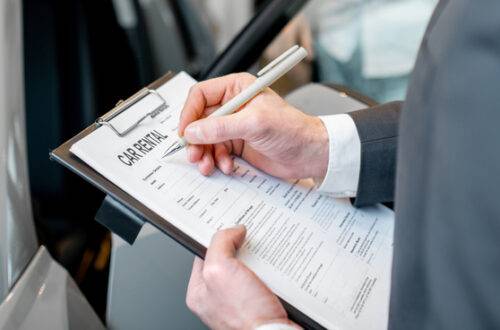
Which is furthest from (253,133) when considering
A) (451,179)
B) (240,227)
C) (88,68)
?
(88,68)

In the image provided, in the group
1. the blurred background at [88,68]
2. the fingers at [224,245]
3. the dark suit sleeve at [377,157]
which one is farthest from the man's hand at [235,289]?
the blurred background at [88,68]

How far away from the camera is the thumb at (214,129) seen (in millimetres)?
520

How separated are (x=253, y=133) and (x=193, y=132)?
0.21 feet

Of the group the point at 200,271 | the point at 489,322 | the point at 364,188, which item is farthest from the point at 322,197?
the point at 489,322

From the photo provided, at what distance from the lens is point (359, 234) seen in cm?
55

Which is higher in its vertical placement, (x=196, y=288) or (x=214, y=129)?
(x=214, y=129)

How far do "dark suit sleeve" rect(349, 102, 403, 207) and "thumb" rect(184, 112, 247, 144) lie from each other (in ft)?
0.53

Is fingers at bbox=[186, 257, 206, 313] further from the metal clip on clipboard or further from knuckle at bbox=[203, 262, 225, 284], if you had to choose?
the metal clip on clipboard

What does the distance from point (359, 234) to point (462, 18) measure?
0.96 ft

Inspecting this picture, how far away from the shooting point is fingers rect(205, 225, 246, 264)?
436 mm

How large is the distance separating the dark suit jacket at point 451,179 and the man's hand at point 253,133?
0.68 feet

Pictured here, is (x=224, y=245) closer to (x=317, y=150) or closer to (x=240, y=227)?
(x=240, y=227)

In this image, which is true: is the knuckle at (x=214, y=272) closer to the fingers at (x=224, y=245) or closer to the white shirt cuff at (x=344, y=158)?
the fingers at (x=224, y=245)

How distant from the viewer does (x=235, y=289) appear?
1.43 ft
